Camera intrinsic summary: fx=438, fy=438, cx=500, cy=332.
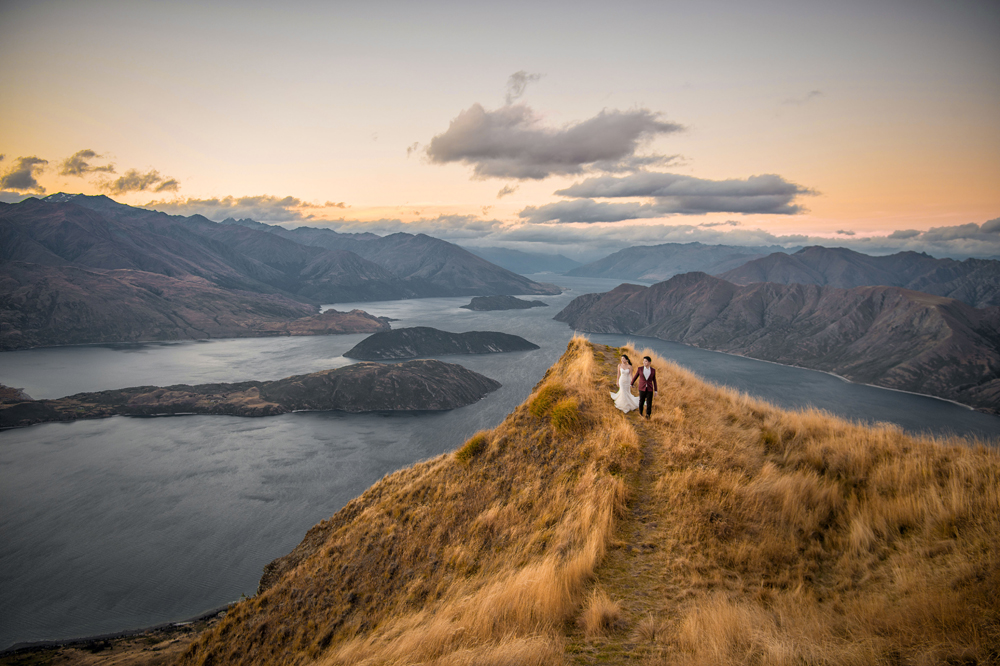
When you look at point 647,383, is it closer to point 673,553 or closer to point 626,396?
point 626,396

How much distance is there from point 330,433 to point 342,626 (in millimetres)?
105951

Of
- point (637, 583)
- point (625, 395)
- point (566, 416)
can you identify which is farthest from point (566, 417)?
point (637, 583)

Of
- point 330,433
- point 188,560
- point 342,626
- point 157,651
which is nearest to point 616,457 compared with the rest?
point 342,626

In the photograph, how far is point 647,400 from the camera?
13930 mm

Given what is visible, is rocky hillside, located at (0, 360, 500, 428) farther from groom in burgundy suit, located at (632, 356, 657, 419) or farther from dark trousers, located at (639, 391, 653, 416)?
groom in burgundy suit, located at (632, 356, 657, 419)

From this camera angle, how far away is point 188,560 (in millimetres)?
59531

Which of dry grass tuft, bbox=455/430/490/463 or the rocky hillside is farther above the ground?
dry grass tuft, bbox=455/430/490/463

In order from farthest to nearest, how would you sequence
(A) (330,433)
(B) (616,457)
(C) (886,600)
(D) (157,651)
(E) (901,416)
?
(E) (901,416), (A) (330,433), (D) (157,651), (B) (616,457), (C) (886,600)

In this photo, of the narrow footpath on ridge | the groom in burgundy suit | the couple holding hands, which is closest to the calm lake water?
the couple holding hands

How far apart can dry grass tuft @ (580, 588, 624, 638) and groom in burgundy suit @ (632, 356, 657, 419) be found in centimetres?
759

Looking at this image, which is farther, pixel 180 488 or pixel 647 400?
pixel 180 488

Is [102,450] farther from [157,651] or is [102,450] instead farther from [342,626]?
[342,626]

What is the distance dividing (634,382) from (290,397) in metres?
134

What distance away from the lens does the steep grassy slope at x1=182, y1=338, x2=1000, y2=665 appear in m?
5.70
